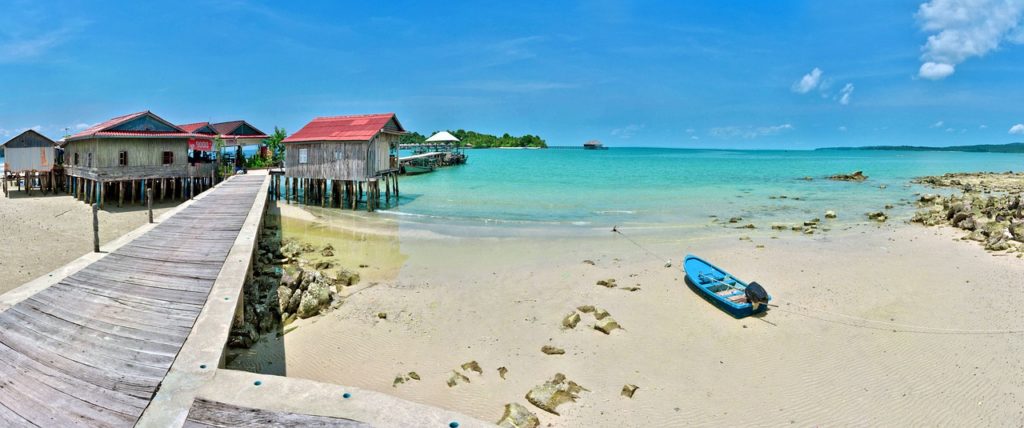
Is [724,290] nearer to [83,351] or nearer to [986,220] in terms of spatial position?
[83,351]

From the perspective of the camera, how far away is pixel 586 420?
21.0 feet

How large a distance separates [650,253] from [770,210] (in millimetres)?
13826

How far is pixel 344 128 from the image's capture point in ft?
82.4

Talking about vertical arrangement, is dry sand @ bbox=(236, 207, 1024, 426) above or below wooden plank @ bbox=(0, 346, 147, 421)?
below

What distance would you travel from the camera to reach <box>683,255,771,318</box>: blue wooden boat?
31.5 ft

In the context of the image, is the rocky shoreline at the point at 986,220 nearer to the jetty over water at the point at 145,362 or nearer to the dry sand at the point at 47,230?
the jetty over water at the point at 145,362

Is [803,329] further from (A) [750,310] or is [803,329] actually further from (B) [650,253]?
(B) [650,253]

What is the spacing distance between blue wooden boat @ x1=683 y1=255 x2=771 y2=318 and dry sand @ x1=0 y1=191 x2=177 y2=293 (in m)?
14.5

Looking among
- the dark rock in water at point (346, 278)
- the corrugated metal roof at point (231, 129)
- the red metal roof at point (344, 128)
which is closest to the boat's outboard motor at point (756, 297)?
the dark rock in water at point (346, 278)

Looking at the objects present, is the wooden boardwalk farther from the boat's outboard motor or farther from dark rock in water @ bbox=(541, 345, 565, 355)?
the boat's outboard motor

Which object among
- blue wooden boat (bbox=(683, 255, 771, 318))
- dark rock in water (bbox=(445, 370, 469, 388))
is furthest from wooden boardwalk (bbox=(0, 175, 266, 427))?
blue wooden boat (bbox=(683, 255, 771, 318))

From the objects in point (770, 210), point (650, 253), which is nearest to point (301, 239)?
point (650, 253)

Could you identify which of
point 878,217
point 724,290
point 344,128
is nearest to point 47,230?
point 344,128

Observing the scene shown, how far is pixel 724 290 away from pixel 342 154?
62.7ft
